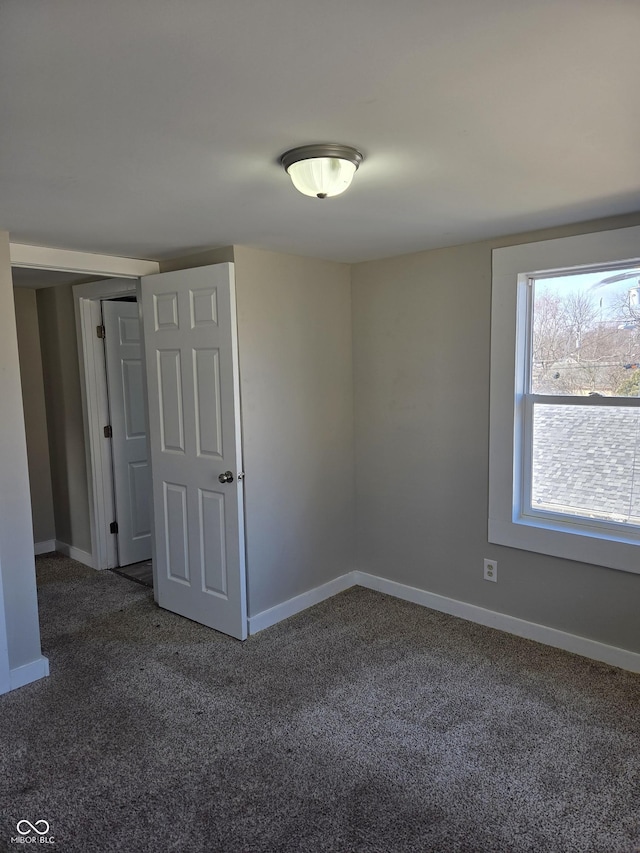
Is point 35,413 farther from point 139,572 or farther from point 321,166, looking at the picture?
point 321,166

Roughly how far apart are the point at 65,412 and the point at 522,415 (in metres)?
3.33

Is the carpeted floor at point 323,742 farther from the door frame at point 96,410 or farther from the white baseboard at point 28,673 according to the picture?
the door frame at point 96,410

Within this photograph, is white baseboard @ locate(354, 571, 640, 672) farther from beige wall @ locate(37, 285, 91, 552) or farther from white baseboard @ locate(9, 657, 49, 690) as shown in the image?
beige wall @ locate(37, 285, 91, 552)

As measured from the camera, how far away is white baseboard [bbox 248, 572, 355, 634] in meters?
3.32

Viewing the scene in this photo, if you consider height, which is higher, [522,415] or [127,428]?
[522,415]

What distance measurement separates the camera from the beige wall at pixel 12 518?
8.81 ft

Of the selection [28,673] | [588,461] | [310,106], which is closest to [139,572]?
[28,673]

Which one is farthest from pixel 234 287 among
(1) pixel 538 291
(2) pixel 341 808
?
(2) pixel 341 808

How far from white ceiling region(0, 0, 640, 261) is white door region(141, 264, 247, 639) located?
30.3 inches

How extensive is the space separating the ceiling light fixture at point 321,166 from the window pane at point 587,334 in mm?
1595

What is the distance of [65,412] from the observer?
4.48 meters

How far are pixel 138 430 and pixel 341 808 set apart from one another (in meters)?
3.15

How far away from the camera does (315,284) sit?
353cm

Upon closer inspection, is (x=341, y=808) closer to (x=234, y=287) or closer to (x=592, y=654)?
(x=592, y=654)
